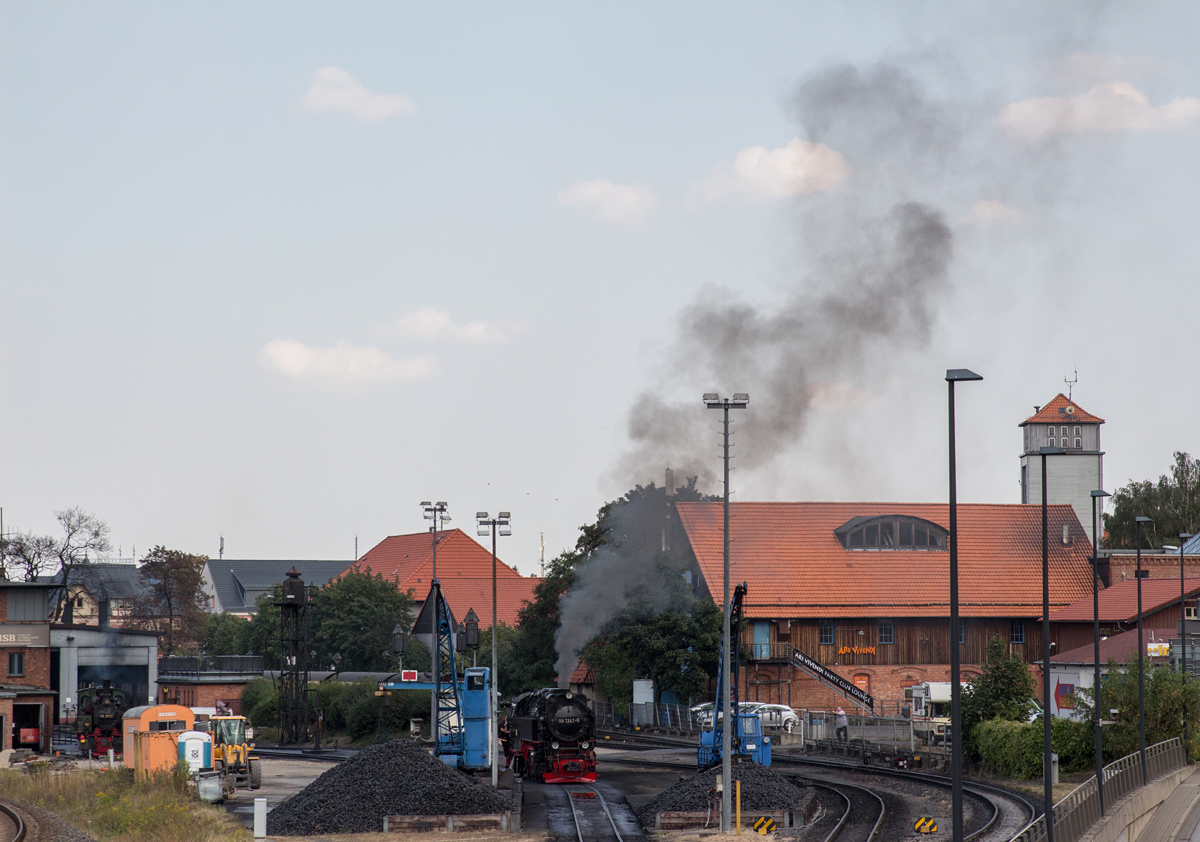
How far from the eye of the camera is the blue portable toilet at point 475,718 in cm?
4094

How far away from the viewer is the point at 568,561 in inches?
2972

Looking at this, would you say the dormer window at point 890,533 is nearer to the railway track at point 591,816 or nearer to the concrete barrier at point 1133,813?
the concrete barrier at point 1133,813

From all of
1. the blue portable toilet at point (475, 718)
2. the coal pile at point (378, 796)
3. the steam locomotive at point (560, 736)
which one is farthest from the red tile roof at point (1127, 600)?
the coal pile at point (378, 796)

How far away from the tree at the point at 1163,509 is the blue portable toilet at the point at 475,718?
80.1 meters

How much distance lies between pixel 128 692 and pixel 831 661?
41.8 metres

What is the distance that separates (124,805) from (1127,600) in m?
51.4

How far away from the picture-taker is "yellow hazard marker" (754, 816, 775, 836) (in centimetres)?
3158

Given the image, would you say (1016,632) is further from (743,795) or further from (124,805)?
(124,805)

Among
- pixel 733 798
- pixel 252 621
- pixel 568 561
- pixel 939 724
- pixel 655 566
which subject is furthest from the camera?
pixel 252 621

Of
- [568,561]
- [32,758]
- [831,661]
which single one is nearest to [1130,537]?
[831,661]

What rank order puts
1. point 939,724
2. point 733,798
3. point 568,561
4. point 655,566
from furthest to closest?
point 568,561, point 655,566, point 939,724, point 733,798

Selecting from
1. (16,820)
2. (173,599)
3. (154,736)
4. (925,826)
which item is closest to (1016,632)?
(925,826)

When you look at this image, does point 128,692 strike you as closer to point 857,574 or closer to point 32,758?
point 32,758

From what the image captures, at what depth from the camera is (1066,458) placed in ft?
280
